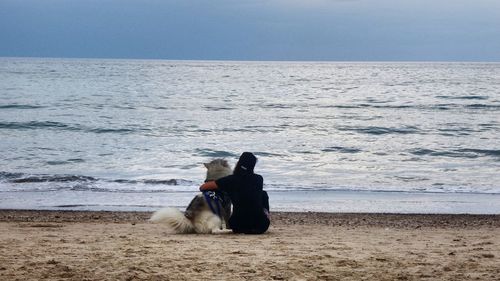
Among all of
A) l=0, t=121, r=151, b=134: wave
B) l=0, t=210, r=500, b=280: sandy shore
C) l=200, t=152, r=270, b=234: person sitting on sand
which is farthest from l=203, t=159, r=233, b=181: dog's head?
l=0, t=121, r=151, b=134: wave

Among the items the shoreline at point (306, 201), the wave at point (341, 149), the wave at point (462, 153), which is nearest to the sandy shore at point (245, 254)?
the shoreline at point (306, 201)

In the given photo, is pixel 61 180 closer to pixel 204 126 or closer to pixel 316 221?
pixel 316 221

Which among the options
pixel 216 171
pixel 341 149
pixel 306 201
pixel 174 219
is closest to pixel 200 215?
pixel 174 219

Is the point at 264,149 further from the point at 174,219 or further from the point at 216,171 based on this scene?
the point at 174,219

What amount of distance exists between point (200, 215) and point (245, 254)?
1847 millimetres

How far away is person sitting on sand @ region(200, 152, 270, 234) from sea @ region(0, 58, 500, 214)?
4404mm

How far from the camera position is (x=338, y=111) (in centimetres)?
4069

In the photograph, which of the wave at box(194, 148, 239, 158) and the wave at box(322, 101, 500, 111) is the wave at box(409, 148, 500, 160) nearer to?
the wave at box(194, 148, 239, 158)

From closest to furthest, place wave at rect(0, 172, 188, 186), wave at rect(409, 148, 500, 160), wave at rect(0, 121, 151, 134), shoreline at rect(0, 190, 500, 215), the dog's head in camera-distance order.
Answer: the dog's head → shoreline at rect(0, 190, 500, 215) → wave at rect(0, 172, 188, 186) → wave at rect(409, 148, 500, 160) → wave at rect(0, 121, 151, 134)

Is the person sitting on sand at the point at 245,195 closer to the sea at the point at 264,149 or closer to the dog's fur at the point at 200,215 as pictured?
the dog's fur at the point at 200,215

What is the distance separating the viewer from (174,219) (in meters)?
8.38

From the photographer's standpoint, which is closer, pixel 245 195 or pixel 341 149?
pixel 245 195

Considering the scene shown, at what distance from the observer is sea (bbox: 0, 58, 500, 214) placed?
1454cm

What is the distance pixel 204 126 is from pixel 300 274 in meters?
26.5
